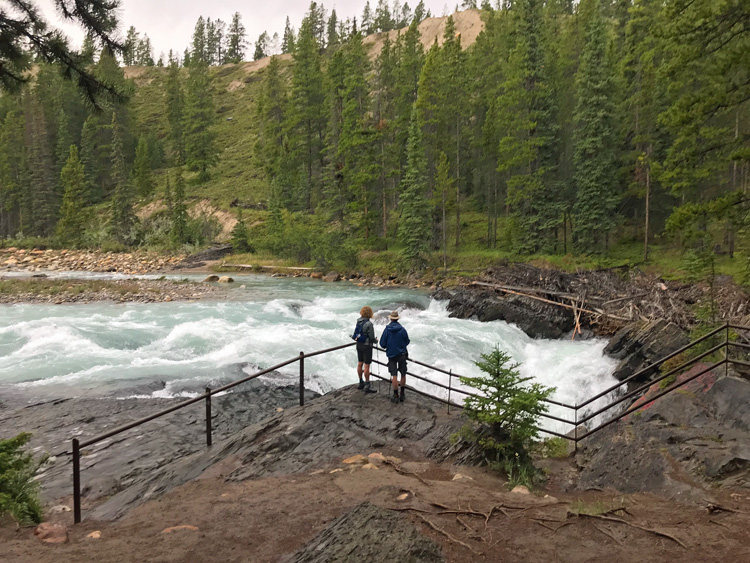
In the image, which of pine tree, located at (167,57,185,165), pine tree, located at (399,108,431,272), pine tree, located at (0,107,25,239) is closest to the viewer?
pine tree, located at (399,108,431,272)

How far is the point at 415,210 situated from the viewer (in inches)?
1474

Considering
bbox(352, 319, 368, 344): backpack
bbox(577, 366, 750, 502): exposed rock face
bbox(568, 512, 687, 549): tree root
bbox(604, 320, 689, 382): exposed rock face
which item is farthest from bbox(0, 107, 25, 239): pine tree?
bbox(568, 512, 687, 549): tree root

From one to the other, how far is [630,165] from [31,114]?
83936mm

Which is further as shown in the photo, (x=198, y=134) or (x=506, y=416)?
(x=198, y=134)

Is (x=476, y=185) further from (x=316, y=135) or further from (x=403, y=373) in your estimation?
(x=403, y=373)

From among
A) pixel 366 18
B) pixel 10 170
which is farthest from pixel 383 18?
pixel 10 170

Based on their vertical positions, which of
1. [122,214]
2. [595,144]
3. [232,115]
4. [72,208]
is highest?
[232,115]

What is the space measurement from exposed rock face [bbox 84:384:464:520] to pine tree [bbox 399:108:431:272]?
27.6m

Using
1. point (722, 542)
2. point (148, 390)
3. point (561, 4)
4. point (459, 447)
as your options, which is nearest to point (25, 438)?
point (148, 390)

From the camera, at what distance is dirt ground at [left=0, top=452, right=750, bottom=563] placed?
4.50m

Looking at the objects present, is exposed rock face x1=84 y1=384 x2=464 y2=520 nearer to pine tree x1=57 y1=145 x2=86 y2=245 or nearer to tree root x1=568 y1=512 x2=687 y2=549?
tree root x1=568 y1=512 x2=687 y2=549

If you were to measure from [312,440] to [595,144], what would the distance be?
33.2 m

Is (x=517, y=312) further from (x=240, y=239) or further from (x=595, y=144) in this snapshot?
(x=240, y=239)

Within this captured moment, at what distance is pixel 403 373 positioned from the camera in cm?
997
